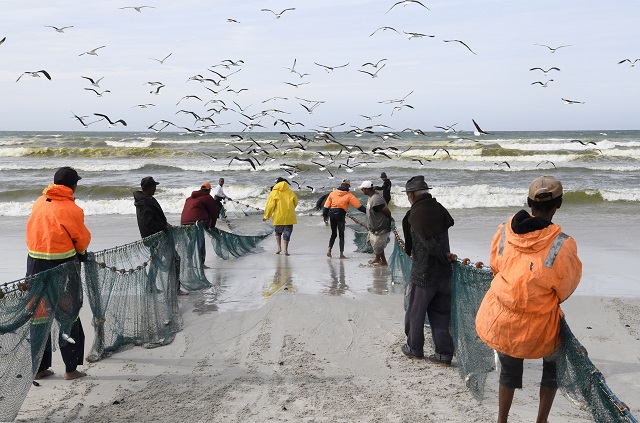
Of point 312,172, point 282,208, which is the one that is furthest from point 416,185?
point 312,172

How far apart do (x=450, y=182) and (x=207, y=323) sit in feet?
84.6

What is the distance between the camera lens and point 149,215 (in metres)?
8.62

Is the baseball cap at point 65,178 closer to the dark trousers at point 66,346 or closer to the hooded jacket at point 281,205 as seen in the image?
the dark trousers at point 66,346

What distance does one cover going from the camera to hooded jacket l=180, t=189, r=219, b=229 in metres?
11.5

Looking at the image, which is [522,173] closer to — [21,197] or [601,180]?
[601,180]

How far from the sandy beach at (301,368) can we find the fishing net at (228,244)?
1.80 meters

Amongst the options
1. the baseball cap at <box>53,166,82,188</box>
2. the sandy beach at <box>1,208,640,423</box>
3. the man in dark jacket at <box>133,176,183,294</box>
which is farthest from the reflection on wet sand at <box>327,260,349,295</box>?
the baseball cap at <box>53,166,82,188</box>

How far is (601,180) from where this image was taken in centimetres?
3362

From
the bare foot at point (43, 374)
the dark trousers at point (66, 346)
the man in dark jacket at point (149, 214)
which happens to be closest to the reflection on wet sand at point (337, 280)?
the man in dark jacket at point (149, 214)

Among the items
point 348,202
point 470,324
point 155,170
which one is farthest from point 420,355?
point 155,170

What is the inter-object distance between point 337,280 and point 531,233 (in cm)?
711

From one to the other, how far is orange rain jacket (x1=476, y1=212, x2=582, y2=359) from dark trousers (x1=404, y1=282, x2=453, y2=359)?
2.26 metres

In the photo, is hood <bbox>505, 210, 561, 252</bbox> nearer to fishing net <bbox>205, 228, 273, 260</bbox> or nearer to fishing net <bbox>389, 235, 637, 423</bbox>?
fishing net <bbox>389, 235, 637, 423</bbox>

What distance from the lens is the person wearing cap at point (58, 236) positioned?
5.71 meters
